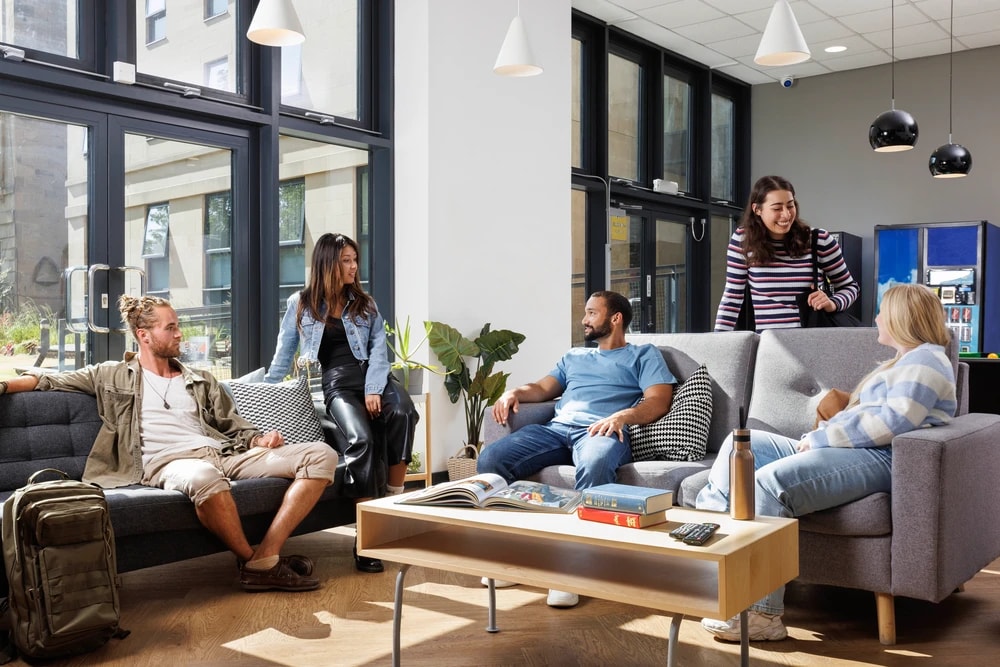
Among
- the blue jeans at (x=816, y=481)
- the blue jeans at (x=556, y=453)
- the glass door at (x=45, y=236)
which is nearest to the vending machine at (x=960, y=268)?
the blue jeans at (x=556, y=453)

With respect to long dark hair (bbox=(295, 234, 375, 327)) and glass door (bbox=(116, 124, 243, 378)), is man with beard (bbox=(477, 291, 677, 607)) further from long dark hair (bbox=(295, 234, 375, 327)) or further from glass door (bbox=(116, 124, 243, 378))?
glass door (bbox=(116, 124, 243, 378))

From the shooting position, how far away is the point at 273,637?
2.83 metres

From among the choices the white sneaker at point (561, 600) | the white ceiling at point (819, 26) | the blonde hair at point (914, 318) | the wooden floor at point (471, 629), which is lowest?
the wooden floor at point (471, 629)

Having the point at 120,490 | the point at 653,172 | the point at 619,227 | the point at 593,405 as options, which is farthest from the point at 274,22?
the point at 653,172

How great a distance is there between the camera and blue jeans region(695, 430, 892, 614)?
2.71 m

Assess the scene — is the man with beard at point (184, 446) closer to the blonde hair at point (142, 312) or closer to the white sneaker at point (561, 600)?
the blonde hair at point (142, 312)

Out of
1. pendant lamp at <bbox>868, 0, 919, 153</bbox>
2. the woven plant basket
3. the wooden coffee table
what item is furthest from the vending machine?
the wooden coffee table

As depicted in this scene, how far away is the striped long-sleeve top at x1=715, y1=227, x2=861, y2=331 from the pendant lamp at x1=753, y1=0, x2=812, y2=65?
2.36 feet

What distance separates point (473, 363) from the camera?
561 cm

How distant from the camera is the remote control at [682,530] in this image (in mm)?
2133

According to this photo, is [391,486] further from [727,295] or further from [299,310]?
[727,295]

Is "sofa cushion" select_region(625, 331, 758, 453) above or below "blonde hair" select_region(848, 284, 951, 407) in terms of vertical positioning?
below

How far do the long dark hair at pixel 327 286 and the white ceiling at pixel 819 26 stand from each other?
351cm

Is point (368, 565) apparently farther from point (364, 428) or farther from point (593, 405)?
point (593, 405)
